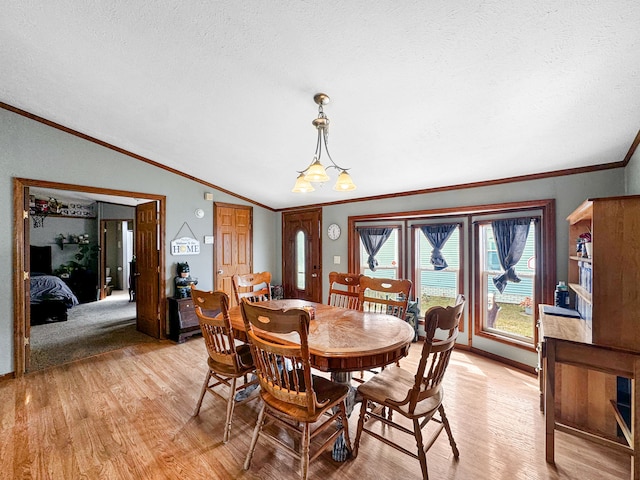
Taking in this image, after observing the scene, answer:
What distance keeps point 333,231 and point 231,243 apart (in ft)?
6.27

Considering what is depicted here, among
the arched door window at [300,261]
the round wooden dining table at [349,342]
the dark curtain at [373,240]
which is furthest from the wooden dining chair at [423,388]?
the arched door window at [300,261]

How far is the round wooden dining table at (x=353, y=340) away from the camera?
1.70 m

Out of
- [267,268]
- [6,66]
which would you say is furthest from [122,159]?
[267,268]

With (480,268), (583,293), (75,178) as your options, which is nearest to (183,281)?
(75,178)

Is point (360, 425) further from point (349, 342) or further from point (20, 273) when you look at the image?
point (20, 273)

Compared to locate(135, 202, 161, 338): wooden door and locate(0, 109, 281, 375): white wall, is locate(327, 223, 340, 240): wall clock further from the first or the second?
locate(135, 202, 161, 338): wooden door

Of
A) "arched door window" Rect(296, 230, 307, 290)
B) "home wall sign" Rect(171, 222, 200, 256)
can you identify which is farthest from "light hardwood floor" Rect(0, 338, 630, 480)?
"arched door window" Rect(296, 230, 307, 290)

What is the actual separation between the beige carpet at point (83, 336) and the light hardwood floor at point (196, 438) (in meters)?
0.66

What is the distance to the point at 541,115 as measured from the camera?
2.15m

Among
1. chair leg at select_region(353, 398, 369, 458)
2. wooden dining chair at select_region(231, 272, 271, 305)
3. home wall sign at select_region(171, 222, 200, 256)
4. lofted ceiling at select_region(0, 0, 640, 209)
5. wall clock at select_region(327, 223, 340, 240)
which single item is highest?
lofted ceiling at select_region(0, 0, 640, 209)

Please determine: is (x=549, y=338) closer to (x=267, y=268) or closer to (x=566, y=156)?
(x=566, y=156)

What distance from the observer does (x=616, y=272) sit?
1734mm

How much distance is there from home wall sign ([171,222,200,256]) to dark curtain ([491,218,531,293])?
14.4 feet

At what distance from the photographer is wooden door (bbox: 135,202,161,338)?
438 cm
